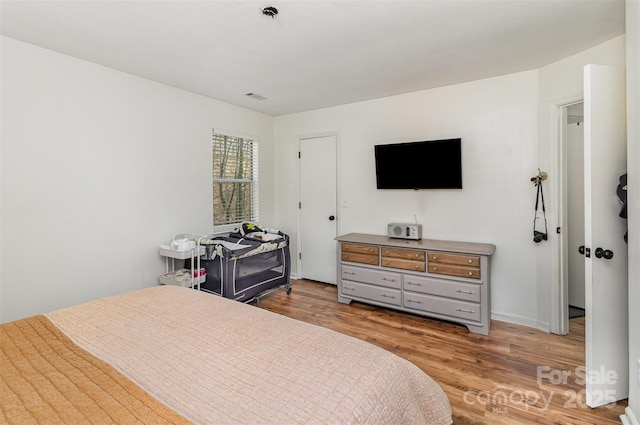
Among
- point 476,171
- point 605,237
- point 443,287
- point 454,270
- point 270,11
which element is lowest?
point 443,287

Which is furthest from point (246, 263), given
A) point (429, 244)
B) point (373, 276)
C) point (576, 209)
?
point (576, 209)

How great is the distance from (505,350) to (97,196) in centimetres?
385

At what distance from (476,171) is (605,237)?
5.00 ft

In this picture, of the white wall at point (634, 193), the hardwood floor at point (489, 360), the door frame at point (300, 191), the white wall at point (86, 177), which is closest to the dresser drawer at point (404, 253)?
the hardwood floor at point (489, 360)

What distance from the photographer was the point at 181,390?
1.01 m

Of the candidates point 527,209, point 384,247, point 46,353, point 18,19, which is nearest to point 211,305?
point 46,353

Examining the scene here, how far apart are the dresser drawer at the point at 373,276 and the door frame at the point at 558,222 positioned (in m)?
1.41

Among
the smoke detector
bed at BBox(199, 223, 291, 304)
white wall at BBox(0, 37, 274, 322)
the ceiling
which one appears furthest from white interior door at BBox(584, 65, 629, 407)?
white wall at BBox(0, 37, 274, 322)

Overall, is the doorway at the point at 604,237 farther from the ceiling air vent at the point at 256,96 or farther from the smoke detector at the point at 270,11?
the ceiling air vent at the point at 256,96

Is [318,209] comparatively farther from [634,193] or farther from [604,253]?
[634,193]

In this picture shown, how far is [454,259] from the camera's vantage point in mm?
2973

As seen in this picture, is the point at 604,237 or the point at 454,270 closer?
the point at 604,237

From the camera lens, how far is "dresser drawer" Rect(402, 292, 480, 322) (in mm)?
2900

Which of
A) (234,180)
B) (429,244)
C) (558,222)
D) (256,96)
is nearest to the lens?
(558,222)
